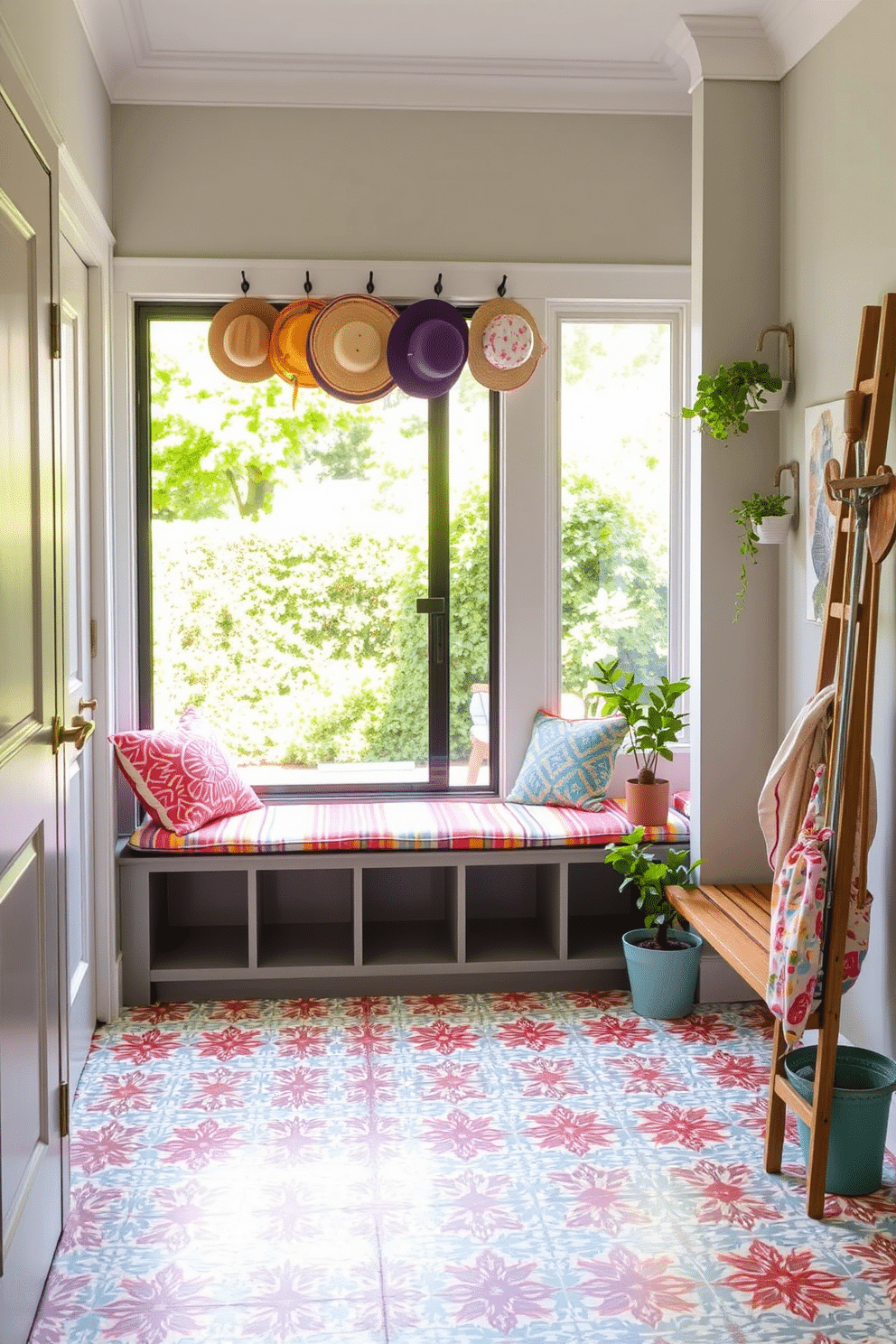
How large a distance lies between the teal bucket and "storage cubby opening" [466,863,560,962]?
4.50 feet

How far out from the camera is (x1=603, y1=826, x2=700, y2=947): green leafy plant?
3.94m

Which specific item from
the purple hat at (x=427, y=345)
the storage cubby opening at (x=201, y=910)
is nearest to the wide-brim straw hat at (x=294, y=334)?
the purple hat at (x=427, y=345)

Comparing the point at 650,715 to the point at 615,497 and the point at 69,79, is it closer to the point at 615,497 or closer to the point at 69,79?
the point at 615,497

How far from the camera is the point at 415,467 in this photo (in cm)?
453

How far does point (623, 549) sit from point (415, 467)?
2.58ft

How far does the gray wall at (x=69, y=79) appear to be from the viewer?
107 inches

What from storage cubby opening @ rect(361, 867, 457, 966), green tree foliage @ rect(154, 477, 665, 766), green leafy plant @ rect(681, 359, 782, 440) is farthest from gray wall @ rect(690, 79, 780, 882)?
storage cubby opening @ rect(361, 867, 457, 966)

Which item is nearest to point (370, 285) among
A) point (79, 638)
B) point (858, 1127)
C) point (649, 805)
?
point (79, 638)

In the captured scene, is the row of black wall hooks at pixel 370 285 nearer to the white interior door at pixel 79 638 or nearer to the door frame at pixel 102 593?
the door frame at pixel 102 593

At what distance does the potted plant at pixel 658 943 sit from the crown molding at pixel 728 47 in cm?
229

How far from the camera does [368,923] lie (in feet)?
14.8

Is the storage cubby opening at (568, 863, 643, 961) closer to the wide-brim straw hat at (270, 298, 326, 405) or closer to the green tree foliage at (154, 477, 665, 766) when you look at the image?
the green tree foliage at (154, 477, 665, 766)

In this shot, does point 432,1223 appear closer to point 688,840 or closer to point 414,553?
point 688,840

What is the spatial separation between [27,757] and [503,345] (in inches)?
100
